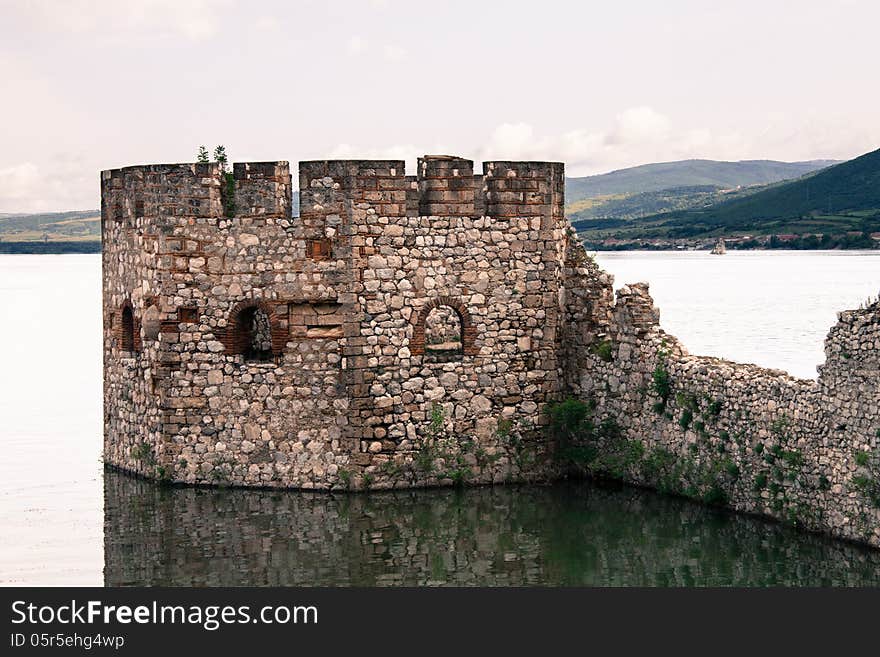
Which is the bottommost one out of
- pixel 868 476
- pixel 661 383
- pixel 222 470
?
pixel 222 470

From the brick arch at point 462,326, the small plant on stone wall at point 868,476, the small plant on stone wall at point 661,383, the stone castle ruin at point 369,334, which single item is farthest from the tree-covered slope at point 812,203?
the small plant on stone wall at point 868,476

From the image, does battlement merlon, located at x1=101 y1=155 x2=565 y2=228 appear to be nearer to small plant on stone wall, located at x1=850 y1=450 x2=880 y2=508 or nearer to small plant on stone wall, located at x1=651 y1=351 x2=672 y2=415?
small plant on stone wall, located at x1=651 y1=351 x2=672 y2=415

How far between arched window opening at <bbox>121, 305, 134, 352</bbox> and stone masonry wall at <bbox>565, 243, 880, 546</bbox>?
642cm

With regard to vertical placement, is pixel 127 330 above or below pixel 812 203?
below

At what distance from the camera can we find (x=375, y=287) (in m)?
19.3

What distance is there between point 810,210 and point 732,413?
356 ft

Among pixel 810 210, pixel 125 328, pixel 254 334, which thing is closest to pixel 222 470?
pixel 254 334

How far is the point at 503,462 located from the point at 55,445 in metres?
9.87

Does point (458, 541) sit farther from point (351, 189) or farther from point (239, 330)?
point (351, 189)

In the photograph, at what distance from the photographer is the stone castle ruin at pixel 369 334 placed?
1933 centimetres

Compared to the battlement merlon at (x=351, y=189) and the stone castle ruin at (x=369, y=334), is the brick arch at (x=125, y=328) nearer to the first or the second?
the stone castle ruin at (x=369, y=334)

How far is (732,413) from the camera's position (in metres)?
17.9

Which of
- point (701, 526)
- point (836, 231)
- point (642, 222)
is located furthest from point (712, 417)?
point (642, 222)

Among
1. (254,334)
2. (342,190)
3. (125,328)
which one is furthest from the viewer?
(254,334)
